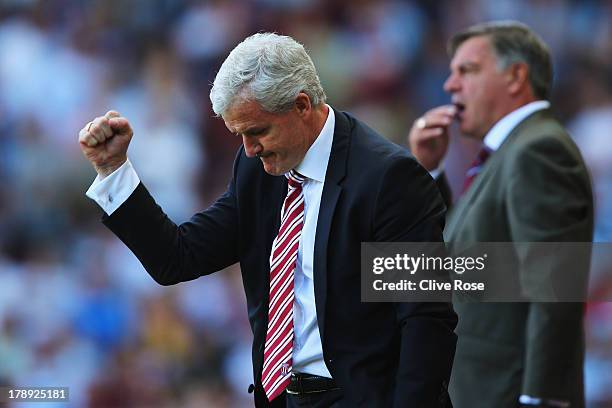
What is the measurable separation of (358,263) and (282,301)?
0.23m

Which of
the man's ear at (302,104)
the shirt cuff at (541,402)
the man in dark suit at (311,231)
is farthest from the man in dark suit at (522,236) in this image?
the man's ear at (302,104)

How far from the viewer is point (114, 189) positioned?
2748 mm

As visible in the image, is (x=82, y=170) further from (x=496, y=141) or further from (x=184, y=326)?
(x=496, y=141)

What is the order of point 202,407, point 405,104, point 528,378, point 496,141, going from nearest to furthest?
point 528,378 < point 496,141 < point 202,407 < point 405,104

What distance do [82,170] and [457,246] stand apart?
4226 mm

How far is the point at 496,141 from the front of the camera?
3902mm

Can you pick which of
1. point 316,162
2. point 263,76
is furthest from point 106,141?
point 316,162

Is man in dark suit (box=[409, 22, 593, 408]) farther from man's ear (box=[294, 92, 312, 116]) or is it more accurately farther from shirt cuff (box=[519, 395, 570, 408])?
man's ear (box=[294, 92, 312, 116])

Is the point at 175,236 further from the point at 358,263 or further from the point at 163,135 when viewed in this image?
the point at 163,135

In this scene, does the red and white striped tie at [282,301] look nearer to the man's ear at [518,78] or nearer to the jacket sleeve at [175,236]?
the jacket sleeve at [175,236]

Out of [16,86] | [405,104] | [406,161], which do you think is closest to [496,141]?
[406,161]

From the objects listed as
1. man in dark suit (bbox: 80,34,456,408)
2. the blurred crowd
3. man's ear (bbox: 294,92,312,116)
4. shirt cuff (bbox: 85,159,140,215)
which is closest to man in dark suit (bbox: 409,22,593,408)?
man in dark suit (bbox: 80,34,456,408)

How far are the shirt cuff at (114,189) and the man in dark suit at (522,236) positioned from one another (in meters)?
1.29

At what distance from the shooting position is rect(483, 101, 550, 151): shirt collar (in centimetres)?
386
